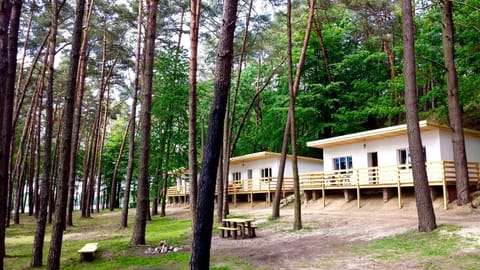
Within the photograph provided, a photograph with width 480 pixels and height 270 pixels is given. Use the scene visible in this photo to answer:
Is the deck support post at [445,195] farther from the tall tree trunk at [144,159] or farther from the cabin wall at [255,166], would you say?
the cabin wall at [255,166]

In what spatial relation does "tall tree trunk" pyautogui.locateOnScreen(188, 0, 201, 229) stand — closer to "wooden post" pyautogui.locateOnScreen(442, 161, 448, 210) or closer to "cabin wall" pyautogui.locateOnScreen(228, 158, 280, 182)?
"wooden post" pyautogui.locateOnScreen(442, 161, 448, 210)

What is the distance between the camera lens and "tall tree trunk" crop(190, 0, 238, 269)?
4438 millimetres

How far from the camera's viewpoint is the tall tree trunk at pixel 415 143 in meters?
9.87

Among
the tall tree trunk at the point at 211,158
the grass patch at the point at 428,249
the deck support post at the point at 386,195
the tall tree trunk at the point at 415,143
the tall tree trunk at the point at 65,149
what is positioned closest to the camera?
the tall tree trunk at the point at 211,158

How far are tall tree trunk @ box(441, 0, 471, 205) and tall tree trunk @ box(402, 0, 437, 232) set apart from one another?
16.7ft

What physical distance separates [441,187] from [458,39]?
25.5ft

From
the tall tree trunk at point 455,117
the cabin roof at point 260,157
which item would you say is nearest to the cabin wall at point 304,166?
the cabin roof at point 260,157

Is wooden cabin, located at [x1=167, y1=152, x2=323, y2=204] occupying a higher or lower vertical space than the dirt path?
higher

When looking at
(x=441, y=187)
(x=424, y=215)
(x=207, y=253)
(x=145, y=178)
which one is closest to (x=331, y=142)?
(x=441, y=187)

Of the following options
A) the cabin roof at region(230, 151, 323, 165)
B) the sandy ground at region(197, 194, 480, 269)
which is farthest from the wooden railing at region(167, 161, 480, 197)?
the cabin roof at region(230, 151, 323, 165)

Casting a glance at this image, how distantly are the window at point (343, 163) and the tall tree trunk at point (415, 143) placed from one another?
11.5 meters

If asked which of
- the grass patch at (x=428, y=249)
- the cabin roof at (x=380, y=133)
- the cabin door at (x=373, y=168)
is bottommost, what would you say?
the grass patch at (x=428, y=249)

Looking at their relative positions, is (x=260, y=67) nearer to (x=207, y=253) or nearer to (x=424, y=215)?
(x=424, y=215)

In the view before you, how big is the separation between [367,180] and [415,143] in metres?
10.0
